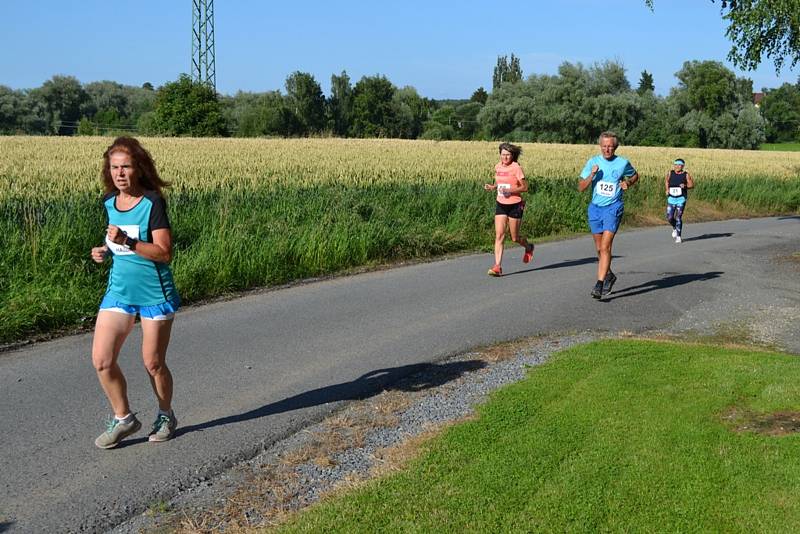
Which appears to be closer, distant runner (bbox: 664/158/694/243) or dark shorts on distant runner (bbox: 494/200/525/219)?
dark shorts on distant runner (bbox: 494/200/525/219)

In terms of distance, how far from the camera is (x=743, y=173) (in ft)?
119

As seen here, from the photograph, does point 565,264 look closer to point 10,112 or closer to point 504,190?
point 504,190

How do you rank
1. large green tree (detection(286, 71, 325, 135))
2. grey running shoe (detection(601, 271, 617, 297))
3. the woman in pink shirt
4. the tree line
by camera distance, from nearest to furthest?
grey running shoe (detection(601, 271, 617, 297))
the woman in pink shirt
the tree line
large green tree (detection(286, 71, 325, 135))

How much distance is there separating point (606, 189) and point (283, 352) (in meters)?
4.93

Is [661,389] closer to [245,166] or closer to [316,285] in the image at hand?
[316,285]

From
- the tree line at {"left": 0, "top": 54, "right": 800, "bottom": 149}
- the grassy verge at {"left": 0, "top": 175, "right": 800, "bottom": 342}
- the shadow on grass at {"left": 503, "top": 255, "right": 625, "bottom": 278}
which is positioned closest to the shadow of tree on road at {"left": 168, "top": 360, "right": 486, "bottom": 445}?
the grassy verge at {"left": 0, "top": 175, "right": 800, "bottom": 342}

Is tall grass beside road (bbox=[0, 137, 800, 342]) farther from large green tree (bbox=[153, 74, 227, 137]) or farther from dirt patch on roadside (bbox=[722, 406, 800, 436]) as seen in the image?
large green tree (bbox=[153, 74, 227, 137])

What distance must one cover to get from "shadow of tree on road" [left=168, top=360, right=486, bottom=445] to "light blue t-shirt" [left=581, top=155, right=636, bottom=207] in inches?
156

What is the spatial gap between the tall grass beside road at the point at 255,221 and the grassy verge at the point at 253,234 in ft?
0.07

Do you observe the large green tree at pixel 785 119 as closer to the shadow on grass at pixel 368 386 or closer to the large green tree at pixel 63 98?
the large green tree at pixel 63 98

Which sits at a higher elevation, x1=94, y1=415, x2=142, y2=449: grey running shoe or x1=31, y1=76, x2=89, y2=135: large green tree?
x1=31, y1=76, x2=89, y2=135: large green tree

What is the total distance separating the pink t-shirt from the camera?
12148 millimetres

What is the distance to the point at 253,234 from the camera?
→ 41.3 ft

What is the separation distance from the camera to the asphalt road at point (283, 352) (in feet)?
15.9
